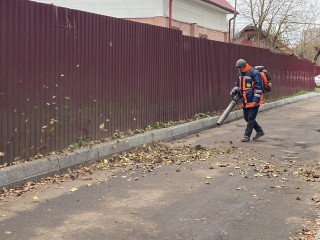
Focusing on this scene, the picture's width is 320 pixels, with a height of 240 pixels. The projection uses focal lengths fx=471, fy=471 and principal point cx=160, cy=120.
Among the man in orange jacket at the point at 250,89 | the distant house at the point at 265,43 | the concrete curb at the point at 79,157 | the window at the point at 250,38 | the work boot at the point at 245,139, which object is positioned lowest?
the work boot at the point at 245,139

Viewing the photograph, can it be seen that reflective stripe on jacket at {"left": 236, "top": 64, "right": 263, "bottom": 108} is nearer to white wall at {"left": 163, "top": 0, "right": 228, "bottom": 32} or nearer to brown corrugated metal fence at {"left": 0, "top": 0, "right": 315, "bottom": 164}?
brown corrugated metal fence at {"left": 0, "top": 0, "right": 315, "bottom": 164}

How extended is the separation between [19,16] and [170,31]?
17.3 ft

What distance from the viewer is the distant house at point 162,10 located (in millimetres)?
19156

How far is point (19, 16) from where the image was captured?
6895 mm

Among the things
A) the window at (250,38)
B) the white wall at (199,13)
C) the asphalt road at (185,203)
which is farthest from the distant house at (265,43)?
the asphalt road at (185,203)

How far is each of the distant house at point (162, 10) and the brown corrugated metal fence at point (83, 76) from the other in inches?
236

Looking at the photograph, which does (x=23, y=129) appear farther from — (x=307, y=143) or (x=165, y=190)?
(x=307, y=143)

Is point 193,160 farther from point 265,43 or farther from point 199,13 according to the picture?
point 265,43

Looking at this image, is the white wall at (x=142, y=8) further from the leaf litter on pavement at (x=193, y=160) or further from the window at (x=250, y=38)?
the window at (x=250, y=38)

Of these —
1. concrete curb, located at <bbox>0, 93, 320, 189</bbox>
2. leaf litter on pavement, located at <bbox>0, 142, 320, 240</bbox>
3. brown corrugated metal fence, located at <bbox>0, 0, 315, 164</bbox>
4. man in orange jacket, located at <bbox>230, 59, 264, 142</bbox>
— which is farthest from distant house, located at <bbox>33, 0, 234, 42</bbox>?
leaf litter on pavement, located at <bbox>0, 142, 320, 240</bbox>

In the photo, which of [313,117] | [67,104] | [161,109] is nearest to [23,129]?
[67,104]

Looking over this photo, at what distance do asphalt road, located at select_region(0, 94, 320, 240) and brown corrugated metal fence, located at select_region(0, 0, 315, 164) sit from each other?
111cm

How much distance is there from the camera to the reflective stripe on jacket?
1034cm

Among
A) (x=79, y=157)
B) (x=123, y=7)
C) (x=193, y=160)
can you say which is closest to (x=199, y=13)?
(x=123, y=7)
